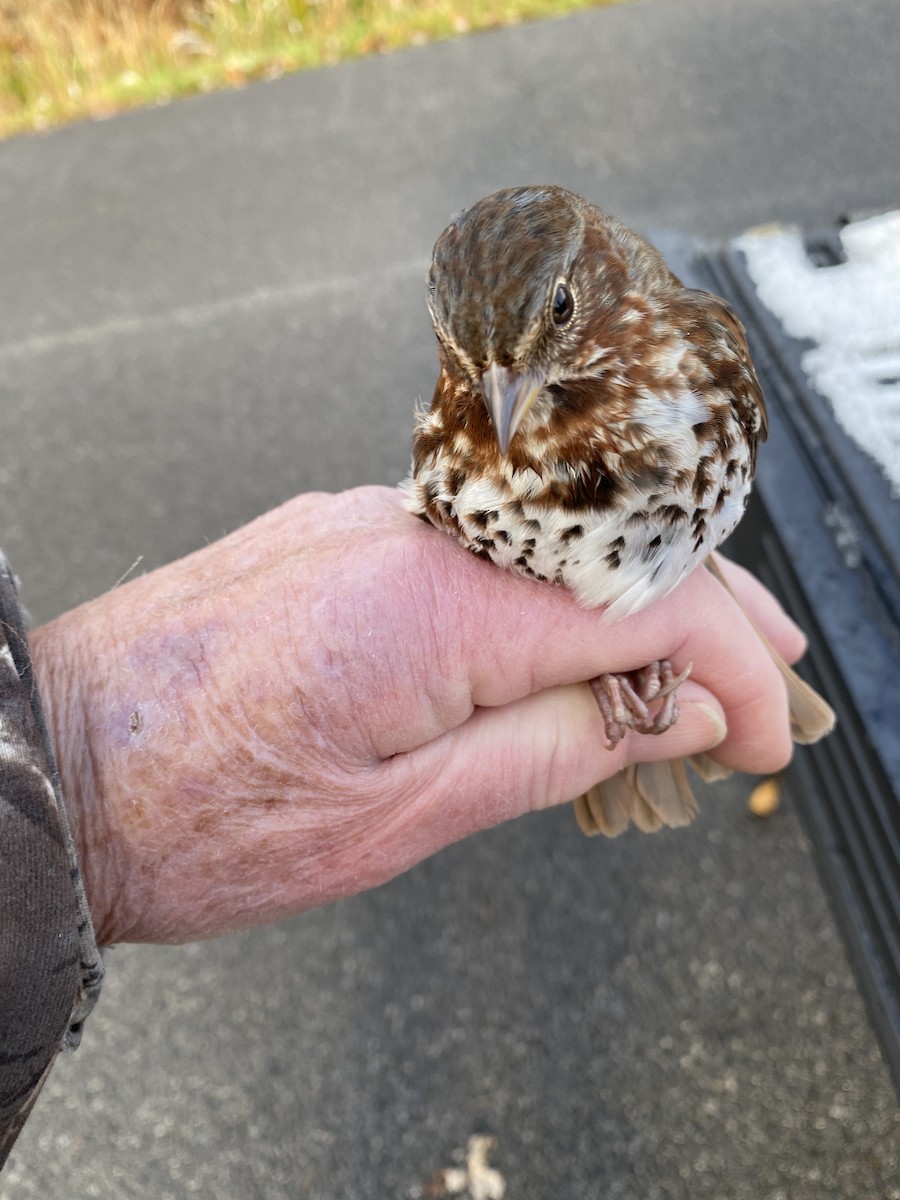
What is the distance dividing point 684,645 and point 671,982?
1.08m

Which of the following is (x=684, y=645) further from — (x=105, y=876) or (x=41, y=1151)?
(x=41, y=1151)

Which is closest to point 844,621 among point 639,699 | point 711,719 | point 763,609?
point 763,609

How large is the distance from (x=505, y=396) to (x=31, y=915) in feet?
2.45

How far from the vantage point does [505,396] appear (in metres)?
1.12

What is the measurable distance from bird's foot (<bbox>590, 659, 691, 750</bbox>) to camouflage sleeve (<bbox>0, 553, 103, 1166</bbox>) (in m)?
0.69

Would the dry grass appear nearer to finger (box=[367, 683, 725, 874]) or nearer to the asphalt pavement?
the asphalt pavement

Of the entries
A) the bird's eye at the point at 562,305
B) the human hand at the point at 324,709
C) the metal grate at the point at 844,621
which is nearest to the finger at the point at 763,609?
the metal grate at the point at 844,621

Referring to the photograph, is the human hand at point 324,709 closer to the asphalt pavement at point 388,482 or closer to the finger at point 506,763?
the finger at point 506,763

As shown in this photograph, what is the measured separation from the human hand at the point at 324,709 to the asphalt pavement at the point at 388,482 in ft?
3.09

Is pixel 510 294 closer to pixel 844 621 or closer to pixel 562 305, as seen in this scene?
pixel 562 305

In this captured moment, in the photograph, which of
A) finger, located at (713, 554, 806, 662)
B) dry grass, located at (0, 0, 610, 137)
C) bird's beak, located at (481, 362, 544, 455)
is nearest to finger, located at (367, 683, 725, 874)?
finger, located at (713, 554, 806, 662)

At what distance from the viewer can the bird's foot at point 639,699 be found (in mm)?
1338

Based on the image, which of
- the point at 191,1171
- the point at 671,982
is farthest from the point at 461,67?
the point at 191,1171

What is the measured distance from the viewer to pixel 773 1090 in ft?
6.38
